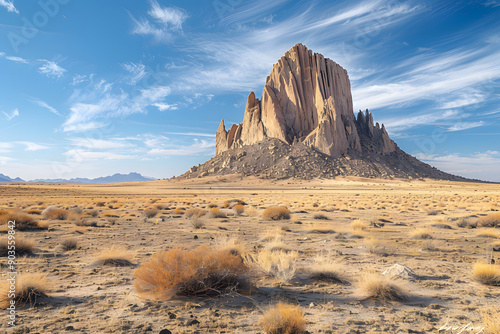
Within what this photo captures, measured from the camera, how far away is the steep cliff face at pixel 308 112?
101 metres

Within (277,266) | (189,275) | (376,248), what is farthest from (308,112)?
(189,275)

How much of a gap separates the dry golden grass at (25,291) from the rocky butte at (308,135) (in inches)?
3322

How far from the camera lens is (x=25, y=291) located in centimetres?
523

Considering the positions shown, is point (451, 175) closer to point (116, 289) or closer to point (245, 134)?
point (245, 134)

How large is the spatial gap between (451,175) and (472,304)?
13462 centimetres

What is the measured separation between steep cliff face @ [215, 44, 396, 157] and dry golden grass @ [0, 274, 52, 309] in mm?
97748

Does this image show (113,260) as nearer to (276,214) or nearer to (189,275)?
(189,275)

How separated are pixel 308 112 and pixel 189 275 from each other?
108 m

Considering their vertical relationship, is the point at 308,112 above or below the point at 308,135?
above

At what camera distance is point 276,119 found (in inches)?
4114

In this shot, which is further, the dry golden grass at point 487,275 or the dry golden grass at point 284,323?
the dry golden grass at point 487,275

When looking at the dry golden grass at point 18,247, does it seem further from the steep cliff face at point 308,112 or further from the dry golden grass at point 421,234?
the steep cliff face at point 308,112

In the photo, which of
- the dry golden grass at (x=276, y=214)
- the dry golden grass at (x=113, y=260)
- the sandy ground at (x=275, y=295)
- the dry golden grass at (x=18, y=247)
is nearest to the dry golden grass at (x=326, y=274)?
the sandy ground at (x=275, y=295)

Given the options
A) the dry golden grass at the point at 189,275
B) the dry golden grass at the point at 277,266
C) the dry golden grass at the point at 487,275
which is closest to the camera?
the dry golden grass at the point at 189,275
